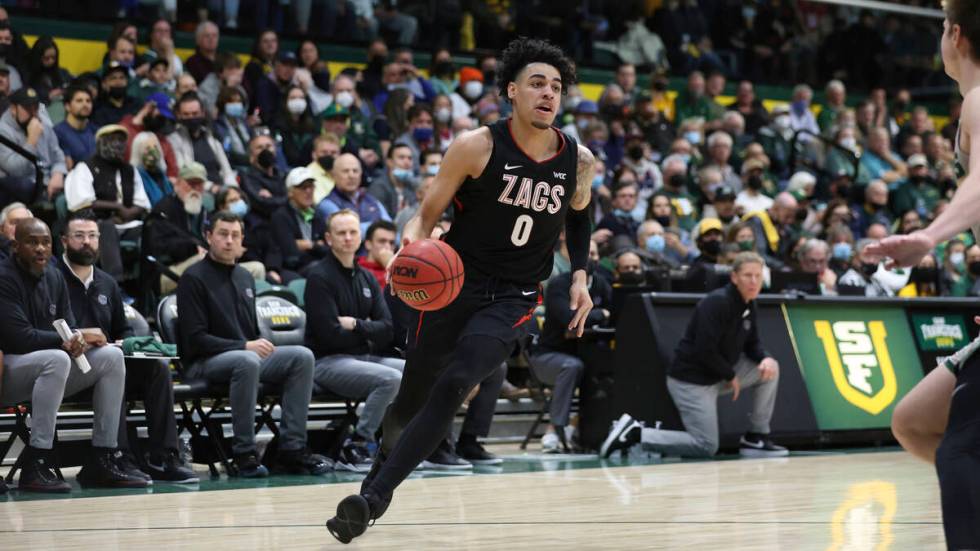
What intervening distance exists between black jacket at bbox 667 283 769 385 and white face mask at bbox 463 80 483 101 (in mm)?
6356

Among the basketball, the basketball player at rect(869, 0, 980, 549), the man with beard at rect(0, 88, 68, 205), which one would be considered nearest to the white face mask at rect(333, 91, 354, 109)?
the man with beard at rect(0, 88, 68, 205)

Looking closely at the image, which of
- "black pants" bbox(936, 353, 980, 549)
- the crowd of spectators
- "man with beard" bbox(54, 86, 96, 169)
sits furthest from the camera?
"man with beard" bbox(54, 86, 96, 169)

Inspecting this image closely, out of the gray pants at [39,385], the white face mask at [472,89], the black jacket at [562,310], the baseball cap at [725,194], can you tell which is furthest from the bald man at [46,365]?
the white face mask at [472,89]

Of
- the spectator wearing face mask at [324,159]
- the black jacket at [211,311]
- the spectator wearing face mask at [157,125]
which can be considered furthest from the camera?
the spectator wearing face mask at [324,159]

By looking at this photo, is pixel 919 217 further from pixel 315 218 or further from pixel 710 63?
pixel 315 218

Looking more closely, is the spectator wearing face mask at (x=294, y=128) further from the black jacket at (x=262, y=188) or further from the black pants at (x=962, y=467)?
the black pants at (x=962, y=467)

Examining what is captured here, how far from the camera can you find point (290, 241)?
456 inches

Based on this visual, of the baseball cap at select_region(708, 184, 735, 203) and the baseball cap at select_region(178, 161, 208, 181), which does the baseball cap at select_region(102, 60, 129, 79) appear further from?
the baseball cap at select_region(708, 184, 735, 203)

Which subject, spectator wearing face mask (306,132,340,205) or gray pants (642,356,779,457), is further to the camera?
spectator wearing face mask (306,132,340,205)

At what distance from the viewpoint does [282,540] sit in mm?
5672

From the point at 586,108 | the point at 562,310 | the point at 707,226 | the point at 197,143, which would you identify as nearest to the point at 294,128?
the point at 197,143

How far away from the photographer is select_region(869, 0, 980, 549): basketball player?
130 inches

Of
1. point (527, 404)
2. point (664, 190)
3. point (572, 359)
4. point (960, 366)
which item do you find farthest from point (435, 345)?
point (664, 190)

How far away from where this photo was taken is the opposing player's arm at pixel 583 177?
608 cm
